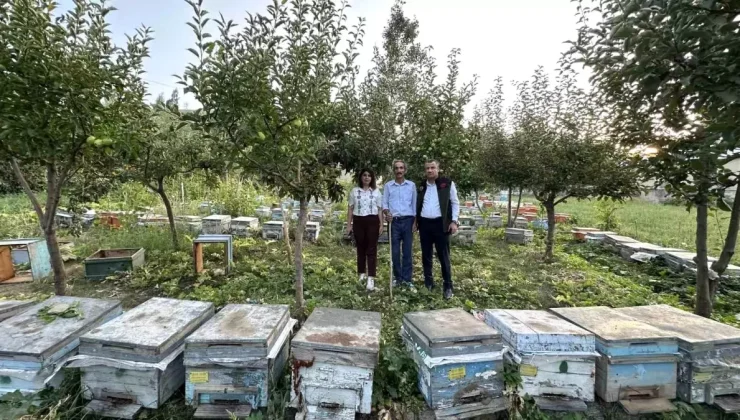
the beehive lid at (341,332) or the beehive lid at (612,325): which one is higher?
the beehive lid at (341,332)

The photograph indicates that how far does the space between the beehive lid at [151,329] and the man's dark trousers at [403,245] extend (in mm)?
2878

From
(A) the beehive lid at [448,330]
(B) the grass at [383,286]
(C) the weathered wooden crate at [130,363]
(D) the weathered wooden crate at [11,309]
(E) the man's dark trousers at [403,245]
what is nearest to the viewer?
(C) the weathered wooden crate at [130,363]

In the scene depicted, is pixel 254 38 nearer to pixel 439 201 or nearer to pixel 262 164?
pixel 262 164

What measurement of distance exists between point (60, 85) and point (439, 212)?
14.1 feet

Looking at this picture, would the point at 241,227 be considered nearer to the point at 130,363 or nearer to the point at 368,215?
the point at 368,215

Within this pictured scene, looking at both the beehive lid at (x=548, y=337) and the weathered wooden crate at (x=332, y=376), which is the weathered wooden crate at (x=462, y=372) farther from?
the weathered wooden crate at (x=332, y=376)

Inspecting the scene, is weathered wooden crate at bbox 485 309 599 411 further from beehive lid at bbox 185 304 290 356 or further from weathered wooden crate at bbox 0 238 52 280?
weathered wooden crate at bbox 0 238 52 280

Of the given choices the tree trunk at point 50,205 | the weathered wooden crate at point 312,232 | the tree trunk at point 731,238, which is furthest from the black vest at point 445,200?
the tree trunk at point 50,205

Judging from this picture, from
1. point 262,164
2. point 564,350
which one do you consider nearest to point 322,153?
point 262,164

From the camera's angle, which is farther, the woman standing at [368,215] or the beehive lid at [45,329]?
the woman standing at [368,215]

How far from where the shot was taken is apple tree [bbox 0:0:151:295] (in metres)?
2.91

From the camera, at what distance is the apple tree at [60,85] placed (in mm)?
2906

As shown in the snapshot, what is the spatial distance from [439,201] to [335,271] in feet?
7.47

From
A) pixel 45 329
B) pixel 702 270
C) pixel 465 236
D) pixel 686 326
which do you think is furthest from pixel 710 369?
pixel 465 236
